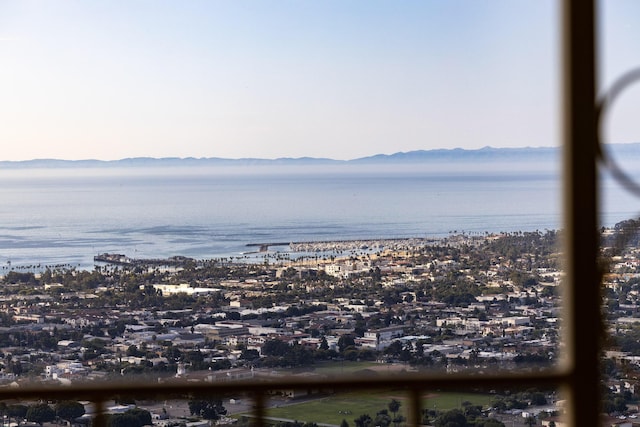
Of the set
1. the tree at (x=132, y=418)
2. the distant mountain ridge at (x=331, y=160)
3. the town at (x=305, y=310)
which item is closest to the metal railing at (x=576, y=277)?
the tree at (x=132, y=418)

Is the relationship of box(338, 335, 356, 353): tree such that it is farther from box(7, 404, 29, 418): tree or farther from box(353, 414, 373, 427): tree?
box(7, 404, 29, 418): tree

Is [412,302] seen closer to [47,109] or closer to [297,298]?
[297,298]

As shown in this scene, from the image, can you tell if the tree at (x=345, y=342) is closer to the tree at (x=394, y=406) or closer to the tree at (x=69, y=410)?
the tree at (x=394, y=406)

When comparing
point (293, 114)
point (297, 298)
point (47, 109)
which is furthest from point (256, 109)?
point (297, 298)

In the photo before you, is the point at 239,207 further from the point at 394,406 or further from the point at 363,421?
the point at 394,406

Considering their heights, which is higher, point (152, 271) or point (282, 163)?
point (282, 163)

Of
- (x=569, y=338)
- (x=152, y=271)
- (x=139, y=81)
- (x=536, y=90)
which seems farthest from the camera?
(x=536, y=90)

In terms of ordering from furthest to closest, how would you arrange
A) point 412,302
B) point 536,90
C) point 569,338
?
point 536,90 → point 412,302 → point 569,338
